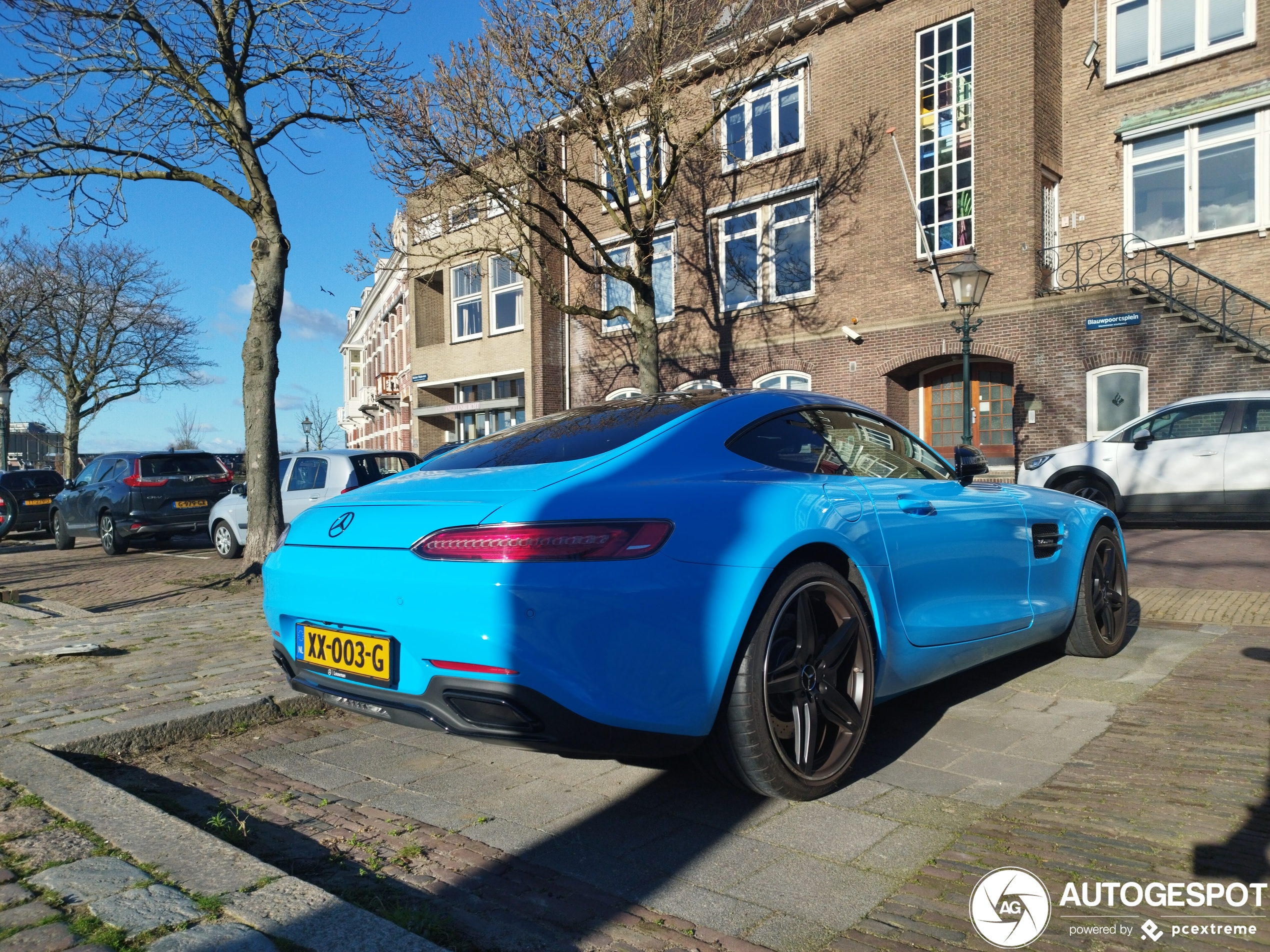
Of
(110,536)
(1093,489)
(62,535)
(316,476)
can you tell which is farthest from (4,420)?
(1093,489)

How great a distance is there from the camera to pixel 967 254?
17000mm

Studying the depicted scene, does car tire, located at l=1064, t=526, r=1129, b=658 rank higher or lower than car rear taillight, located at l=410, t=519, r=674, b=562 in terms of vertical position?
lower

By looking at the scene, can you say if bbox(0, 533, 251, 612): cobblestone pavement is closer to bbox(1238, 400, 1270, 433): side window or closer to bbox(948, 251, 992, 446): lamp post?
bbox(948, 251, 992, 446): lamp post

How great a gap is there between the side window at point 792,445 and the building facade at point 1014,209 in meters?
13.7

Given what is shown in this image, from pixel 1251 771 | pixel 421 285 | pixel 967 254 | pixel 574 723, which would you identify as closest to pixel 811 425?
pixel 574 723

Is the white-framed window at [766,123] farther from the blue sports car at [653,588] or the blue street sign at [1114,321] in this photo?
the blue sports car at [653,588]

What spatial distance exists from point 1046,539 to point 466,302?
23.8 m

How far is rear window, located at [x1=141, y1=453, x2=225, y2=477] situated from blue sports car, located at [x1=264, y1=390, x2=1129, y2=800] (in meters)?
12.3

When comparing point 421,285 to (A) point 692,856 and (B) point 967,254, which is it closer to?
(B) point 967,254

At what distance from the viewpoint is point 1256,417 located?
36.9 ft

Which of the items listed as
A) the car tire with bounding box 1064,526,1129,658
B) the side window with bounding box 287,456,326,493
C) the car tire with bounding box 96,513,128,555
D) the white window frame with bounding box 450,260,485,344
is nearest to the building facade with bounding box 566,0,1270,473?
the white window frame with bounding box 450,260,485,344

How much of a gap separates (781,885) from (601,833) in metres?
0.65

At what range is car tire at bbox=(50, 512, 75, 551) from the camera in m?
16.0

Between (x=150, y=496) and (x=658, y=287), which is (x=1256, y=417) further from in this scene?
(x=150, y=496)
